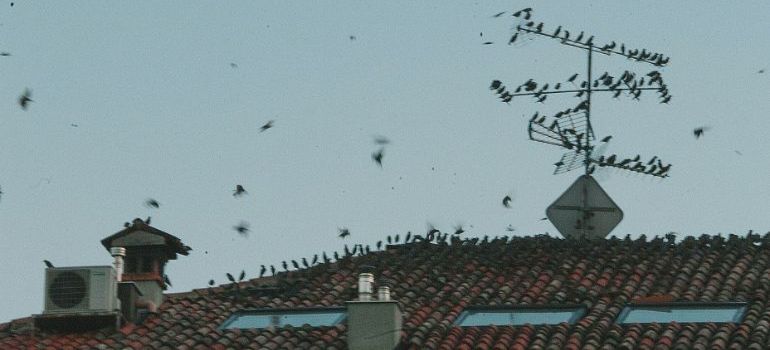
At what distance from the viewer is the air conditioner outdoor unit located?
2808cm

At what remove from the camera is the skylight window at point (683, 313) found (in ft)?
84.8

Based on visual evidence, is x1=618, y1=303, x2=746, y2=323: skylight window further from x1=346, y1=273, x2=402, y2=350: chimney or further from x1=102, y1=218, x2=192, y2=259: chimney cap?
x1=102, y1=218, x2=192, y2=259: chimney cap

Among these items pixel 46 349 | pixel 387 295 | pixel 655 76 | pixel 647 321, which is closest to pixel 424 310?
pixel 387 295

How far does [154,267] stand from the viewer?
2941 cm

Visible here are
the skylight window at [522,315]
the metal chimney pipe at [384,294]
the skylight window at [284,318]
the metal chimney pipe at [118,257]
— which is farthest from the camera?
the metal chimney pipe at [118,257]

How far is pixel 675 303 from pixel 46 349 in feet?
26.5

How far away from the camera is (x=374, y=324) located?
85.4 feet

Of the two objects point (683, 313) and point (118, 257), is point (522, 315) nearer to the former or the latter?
point (683, 313)

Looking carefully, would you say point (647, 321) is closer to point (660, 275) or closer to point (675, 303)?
point (675, 303)

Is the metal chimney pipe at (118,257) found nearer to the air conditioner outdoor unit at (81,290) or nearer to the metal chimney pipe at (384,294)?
the air conditioner outdoor unit at (81,290)

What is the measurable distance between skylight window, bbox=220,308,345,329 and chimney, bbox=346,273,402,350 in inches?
43.1

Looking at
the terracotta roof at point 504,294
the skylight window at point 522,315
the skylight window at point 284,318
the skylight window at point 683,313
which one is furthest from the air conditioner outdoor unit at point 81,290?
the skylight window at point 683,313

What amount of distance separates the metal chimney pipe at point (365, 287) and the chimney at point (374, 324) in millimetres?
375

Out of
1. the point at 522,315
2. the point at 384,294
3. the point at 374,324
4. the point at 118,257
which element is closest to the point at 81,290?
the point at 118,257
